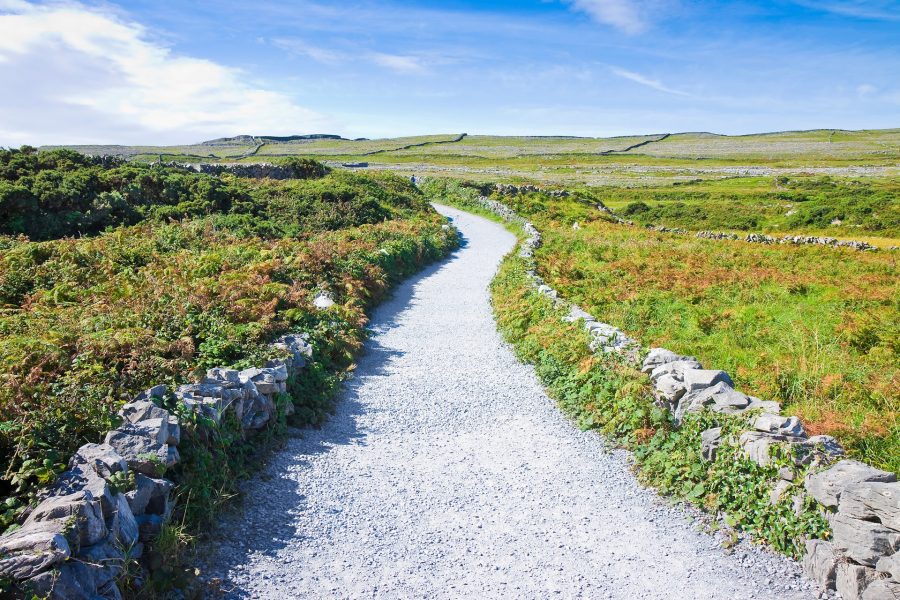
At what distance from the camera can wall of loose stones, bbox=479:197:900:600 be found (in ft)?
18.2

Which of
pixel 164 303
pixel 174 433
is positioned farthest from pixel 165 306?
pixel 174 433

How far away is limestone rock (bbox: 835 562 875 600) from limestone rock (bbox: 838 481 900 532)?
49cm

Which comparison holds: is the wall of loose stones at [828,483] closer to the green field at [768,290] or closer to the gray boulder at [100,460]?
the green field at [768,290]

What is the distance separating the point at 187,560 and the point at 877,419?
9.23 m

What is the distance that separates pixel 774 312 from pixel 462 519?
11805 millimetres

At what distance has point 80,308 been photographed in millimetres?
10820

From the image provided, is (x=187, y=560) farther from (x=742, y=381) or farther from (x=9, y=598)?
(x=742, y=381)

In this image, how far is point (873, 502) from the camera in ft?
18.8

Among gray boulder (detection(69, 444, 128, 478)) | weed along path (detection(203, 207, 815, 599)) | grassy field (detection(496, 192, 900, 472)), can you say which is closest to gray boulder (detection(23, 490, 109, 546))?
gray boulder (detection(69, 444, 128, 478))

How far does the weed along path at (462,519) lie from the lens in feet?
20.0

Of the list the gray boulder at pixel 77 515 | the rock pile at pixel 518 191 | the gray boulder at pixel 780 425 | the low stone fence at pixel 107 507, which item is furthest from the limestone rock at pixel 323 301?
the rock pile at pixel 518 191

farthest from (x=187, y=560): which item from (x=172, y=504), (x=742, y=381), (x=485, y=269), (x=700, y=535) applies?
(x=485, y=269)

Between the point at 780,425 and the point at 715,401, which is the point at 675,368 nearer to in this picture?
the point at 715,401

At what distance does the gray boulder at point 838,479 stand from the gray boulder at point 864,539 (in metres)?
0.25
